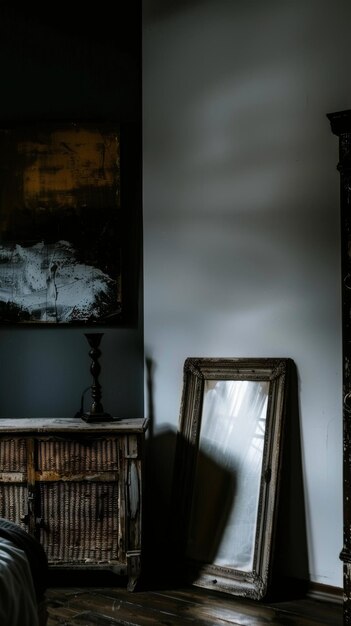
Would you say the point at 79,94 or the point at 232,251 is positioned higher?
the point at 79,94

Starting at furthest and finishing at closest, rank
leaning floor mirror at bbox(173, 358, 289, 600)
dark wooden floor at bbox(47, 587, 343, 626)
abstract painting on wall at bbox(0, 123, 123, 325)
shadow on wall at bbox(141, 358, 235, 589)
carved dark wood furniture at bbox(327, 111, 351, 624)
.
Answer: abstract painting on wall at bbox(0, 123, 123, 325), shadow on wall at bbox(141, 358, 235, 589), leaning floor mirror at bbox(173, 358, 289, 600), dark wooden floor at bbox(47, 587, 343, 626), carved dark wood furniture at bbox(327, 111, 351, 624)

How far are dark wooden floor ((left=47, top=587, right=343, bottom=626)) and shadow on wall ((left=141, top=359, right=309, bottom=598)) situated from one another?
0.15 metres

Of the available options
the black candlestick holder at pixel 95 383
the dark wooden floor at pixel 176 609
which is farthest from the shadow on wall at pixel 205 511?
the black candlestick holder at pixel 95 383

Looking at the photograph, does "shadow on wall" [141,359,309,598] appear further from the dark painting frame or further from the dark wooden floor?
the dark painting frame

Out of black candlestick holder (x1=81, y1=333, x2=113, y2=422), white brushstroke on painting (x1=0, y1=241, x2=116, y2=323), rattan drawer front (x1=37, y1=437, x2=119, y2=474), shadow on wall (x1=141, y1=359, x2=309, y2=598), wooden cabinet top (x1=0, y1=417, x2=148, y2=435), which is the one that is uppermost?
white brushstroke on painting (x1=0, y1=241, x2=116, y2=323)

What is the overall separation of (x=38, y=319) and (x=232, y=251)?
1.26 metres

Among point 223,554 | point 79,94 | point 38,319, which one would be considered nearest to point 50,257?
point 38,319

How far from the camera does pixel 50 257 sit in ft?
12.3

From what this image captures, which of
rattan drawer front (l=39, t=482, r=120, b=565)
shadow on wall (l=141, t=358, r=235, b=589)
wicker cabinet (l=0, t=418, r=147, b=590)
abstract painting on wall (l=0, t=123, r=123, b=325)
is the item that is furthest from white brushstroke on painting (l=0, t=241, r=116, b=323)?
rattan drawer front (l=39, t=482, r=120, b=565)

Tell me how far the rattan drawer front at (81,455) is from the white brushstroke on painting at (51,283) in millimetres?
822

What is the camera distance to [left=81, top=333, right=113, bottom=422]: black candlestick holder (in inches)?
134

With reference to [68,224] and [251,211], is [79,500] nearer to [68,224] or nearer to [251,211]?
[68,224]

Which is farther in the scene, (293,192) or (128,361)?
(128,361)

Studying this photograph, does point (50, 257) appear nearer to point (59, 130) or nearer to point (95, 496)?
point (59, 130)
